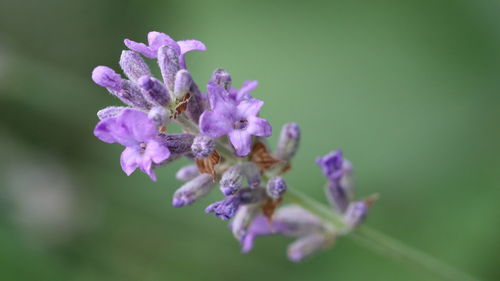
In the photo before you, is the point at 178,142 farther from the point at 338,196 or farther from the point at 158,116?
the point at 338,196

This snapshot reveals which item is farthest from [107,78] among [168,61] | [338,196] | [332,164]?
[338,196]

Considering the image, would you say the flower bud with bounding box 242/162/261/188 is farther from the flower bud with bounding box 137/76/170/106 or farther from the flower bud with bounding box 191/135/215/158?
the flower bud with bounding box 137/76/170/106

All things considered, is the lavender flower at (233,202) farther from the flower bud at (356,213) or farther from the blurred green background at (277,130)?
the blurred green background at (277,130)

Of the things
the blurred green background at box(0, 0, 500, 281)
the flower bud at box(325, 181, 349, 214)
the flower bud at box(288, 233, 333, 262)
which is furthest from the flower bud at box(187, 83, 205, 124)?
the blurred green background at box(0, 0, 500, 281)

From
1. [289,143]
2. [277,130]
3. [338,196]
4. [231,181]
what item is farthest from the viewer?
[277,130]

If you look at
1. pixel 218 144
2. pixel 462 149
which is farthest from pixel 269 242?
pixel 218 144

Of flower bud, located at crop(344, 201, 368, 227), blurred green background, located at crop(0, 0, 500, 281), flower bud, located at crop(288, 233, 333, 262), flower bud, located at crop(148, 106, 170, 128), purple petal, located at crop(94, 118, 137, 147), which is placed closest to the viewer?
purple petal, located at crop(94, 118, 137, 147)
